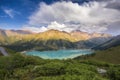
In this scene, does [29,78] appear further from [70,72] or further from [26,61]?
[26,61]

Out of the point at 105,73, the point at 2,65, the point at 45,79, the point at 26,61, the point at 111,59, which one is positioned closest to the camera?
the point at 45,79

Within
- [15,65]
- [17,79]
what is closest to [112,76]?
[17,79]

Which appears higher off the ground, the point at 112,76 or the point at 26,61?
the point at 26,61

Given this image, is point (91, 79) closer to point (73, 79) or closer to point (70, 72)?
point (73, 79)

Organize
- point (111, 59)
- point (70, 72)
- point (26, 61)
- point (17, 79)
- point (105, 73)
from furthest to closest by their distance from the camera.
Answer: point (111, 59) → point (26, 61) → point (105, 73) → point (17, 79) → point (70, 72)

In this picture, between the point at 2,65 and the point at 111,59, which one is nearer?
the point at 2,65

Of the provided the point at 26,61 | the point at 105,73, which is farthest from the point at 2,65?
the point at 105,73

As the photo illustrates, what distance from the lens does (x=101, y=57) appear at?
18725 centimetres

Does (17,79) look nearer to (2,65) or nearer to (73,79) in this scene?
(73,79)

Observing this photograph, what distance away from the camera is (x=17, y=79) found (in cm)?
4788

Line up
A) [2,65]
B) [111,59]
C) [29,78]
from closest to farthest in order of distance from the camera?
[29,78] → [2,65] → [111,59]

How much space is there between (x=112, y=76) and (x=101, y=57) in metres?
141

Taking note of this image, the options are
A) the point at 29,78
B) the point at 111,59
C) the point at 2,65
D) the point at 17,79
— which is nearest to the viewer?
the point at 29,78

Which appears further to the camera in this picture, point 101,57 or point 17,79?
point 101,57
